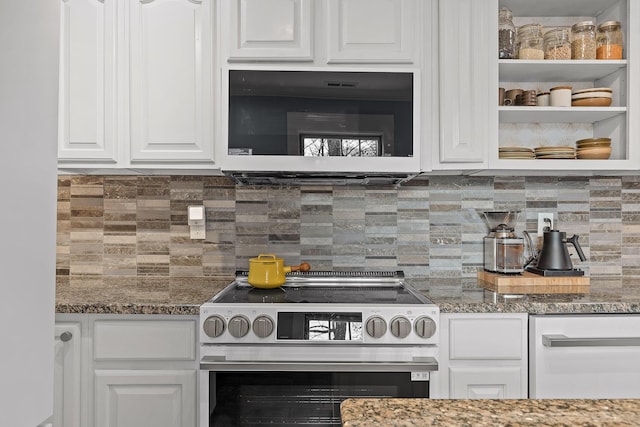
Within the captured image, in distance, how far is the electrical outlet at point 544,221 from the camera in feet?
7.84

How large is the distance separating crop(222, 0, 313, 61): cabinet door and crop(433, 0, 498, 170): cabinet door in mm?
617

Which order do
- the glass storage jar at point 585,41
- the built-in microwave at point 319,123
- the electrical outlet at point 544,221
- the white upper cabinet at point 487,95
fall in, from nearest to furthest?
the built-in microwave at point 319,123, the white upper cabinet at point 487,95, the glass storage jar at point 585,41, the electrical outlet at point 544,221

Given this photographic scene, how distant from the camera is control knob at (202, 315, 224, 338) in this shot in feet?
5.53

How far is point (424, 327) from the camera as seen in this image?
1.70 m

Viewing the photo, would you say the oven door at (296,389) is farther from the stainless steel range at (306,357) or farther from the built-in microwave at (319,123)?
the built-in microwave at (319,123)

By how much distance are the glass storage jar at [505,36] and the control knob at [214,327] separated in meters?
1.71

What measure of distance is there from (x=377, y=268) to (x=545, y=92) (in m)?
1.25

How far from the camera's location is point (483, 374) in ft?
5.75

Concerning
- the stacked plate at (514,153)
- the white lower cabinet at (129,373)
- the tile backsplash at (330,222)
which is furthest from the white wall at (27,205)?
the stacked plate at (514,153)

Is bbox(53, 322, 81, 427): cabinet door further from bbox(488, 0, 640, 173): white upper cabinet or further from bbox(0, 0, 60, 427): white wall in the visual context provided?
bbox(488, 0, 640, 173): white upper cabinet

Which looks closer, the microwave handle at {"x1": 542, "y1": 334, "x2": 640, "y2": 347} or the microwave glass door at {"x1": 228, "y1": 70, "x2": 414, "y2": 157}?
the microwave handle at {"x1": 542, "y1": 334, "x2": 640, "y2": 347}

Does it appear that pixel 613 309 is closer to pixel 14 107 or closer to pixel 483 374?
pixel 483 374

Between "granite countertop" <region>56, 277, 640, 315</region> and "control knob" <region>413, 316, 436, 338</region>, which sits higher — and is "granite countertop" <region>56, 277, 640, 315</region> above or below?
above

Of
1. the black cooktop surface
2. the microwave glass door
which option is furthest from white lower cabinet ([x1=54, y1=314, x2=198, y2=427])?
the microwave glass door
